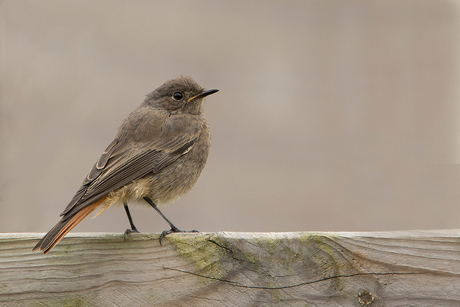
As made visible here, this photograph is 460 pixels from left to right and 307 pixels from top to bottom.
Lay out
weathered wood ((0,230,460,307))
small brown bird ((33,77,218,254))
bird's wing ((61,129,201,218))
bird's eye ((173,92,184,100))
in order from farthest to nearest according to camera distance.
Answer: bird's eye ((173,92,184,100))
small brown bird ((33,77,218,254))
bird's wing ((61,129,201,218))
weathered wood ((0,230,460,307))

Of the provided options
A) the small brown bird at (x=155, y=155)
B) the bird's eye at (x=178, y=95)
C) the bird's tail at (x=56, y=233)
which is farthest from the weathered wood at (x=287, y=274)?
the bird's eye at (x=178, y=95)

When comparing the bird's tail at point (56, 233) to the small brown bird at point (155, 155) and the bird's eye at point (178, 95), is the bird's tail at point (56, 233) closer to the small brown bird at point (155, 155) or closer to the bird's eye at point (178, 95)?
the small brown bird at point (155, 155)

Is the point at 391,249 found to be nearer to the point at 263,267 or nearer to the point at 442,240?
the point at 442,240

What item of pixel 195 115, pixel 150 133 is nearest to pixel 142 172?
pixel 150 133

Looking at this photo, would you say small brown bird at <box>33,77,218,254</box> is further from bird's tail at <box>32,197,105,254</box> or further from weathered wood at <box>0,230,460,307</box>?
weathered wood at <box>0,230,460,307</box>

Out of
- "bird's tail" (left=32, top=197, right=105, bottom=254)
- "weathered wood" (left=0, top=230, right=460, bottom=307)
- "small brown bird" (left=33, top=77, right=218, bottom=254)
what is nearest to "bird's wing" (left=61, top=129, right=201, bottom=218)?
"small brown bird" (left=33, top=77, right=218, bottom=254)

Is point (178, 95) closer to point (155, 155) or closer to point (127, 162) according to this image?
point (155, 155)
